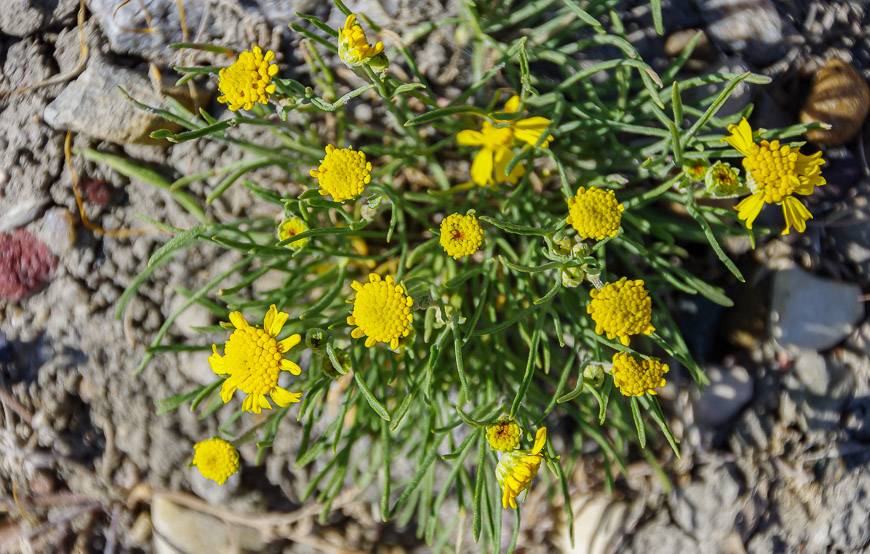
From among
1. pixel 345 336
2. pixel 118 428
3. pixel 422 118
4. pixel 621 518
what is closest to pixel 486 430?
pixel 345 336

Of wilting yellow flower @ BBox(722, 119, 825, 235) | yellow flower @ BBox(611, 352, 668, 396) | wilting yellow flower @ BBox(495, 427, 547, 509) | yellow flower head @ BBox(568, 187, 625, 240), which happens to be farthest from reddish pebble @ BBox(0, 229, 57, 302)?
wilting yellow flower @ BBox(722, 119, 825, 235)

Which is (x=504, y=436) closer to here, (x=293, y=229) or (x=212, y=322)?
(x=293, y=229)

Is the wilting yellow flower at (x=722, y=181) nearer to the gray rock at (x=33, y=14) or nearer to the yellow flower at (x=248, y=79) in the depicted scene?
the yellow flower at (x=248, y=79)

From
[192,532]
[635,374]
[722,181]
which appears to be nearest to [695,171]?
[722,181]

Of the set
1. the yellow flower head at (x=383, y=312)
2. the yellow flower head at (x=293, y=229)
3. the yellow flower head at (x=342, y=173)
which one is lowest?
the yellow flower head at (x=383, y=312)

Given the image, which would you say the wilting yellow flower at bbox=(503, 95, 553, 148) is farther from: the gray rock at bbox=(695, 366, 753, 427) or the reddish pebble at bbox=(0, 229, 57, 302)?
the reddish pebble at bbox=(0, 229, 57, 302)

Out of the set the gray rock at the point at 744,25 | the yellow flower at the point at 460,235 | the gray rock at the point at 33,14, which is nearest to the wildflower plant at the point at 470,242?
the yellow flower at the point at 460,235
